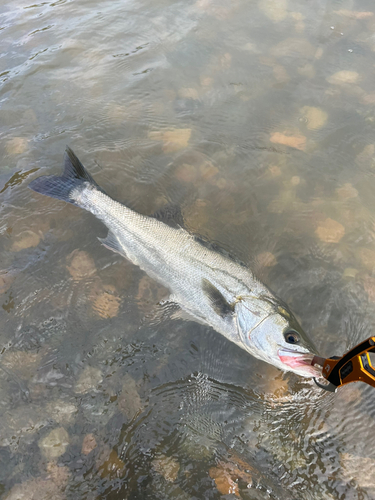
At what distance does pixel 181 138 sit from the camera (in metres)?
6.23

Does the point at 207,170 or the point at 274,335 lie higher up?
the point at 207,170

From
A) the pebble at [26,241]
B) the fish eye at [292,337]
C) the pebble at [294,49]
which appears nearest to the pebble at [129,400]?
the fish eye at [292,337]

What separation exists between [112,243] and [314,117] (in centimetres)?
452

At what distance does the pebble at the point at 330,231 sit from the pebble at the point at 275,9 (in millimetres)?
5960

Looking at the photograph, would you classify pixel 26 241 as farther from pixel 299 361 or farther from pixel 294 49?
pixel 294 49

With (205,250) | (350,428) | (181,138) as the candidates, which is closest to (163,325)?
(205,250)

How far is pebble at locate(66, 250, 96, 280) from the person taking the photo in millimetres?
4844

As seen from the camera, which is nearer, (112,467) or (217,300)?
(112,467)

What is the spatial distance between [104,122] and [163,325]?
13.6ft

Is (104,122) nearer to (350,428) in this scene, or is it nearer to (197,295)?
(197,295)

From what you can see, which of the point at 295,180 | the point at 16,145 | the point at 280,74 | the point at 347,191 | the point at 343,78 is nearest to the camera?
the point at 347,191

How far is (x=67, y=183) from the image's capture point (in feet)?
A: 16.1

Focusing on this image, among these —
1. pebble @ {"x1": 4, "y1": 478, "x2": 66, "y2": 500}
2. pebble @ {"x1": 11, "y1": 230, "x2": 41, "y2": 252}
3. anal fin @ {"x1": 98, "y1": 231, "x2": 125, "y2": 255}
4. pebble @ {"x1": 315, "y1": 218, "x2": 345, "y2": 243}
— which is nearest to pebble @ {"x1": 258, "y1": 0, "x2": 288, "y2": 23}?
pebble @ {"x1": 315, "y1": 218, "x2": 345, "y2": 243}

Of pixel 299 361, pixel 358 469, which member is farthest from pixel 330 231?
Answer: pixel 358 469
